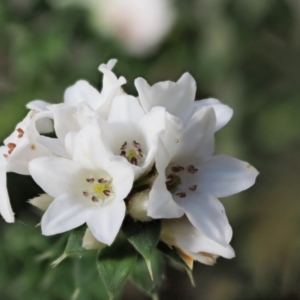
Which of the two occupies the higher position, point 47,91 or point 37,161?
point 37,161

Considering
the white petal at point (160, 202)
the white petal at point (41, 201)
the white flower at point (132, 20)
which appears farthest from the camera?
the white flower at point (132, 20)

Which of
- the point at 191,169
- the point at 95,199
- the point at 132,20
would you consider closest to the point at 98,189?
the point at 95,199

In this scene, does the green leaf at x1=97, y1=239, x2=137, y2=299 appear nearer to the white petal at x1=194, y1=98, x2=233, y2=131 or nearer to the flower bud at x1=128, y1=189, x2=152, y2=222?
the flower bud at x1=128, y1=189, x2=152, y2=222

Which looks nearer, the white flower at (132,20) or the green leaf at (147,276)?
the green leaf at (147,276)

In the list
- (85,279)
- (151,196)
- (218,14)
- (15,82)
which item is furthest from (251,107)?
(151,196)

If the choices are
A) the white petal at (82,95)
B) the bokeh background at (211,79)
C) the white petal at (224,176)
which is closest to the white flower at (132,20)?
the bokeh background at (211,79)

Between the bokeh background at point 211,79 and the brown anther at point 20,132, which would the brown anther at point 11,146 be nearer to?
the brown anther at point 20,132

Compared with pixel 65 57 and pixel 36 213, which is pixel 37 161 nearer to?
pixel 36 213

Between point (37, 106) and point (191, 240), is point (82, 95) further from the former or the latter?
point (191, 240)
